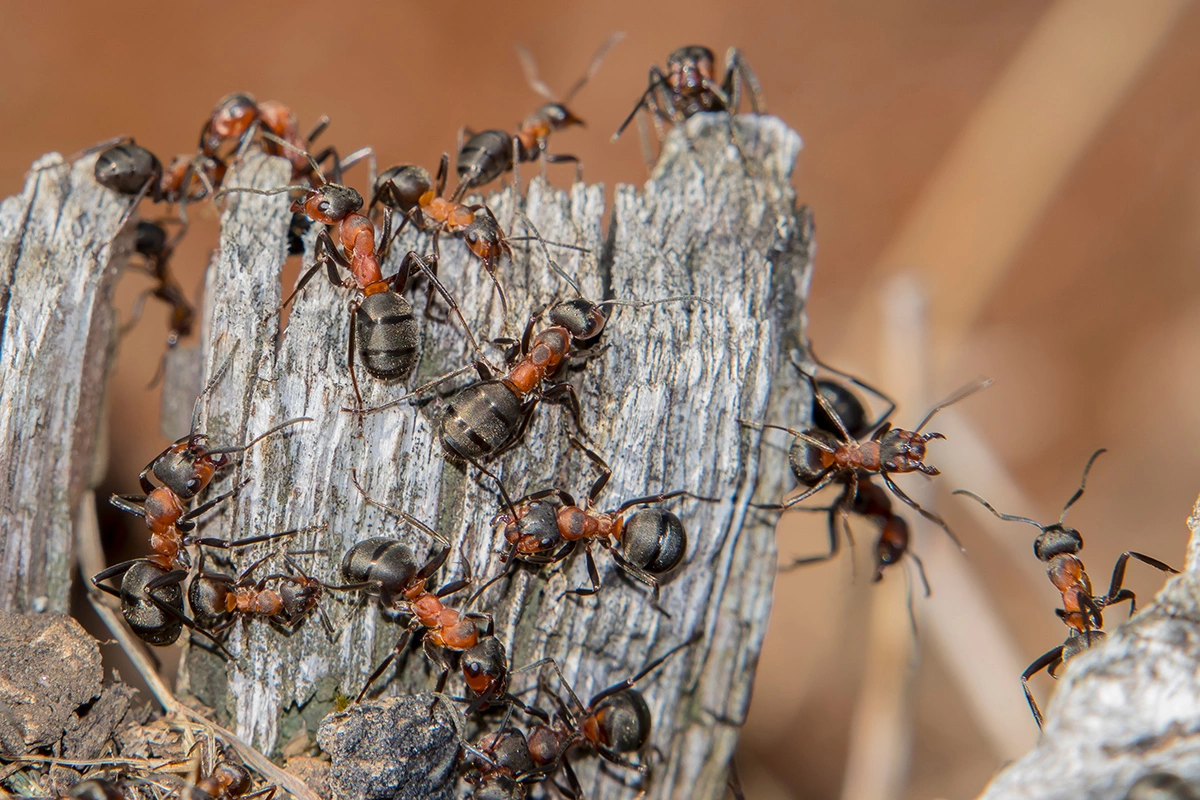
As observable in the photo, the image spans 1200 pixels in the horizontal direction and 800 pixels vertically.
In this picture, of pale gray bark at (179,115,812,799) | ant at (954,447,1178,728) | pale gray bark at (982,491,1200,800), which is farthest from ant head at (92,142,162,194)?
ant at (954,447,1178,728)

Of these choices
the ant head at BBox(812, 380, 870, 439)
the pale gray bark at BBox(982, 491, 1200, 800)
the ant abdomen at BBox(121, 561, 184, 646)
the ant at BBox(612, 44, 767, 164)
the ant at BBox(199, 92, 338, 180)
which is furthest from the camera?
the ant at BBox(612, 44, 767, 164)

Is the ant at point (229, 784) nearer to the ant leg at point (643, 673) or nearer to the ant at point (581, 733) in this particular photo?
the ant at point (581, 733)

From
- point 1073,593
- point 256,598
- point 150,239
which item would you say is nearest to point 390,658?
point 256,598

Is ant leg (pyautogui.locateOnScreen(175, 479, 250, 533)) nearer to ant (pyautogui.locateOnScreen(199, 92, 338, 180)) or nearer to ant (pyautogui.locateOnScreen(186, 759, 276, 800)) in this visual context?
ant (pyautogui.locateOnScreen(186, 759, 276, 800))

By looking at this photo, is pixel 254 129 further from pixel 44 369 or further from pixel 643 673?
pixel 643 673

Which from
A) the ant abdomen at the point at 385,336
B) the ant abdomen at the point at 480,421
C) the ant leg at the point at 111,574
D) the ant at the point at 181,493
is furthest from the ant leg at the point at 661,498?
the ant leg at the point at 111,574

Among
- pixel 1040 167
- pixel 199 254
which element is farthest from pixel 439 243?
pixel 1040 167

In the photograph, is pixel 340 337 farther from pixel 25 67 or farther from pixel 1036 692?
pixel 25 67
